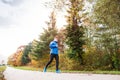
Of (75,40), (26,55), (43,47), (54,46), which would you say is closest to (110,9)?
(54,46)

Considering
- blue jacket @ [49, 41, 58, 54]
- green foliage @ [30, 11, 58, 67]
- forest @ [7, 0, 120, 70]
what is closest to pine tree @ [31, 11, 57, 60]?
green foliage @ [30, 11, 58, 67]

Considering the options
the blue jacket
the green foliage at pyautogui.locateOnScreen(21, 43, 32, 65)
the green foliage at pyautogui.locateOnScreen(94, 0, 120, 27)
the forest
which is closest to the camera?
the blue jacket

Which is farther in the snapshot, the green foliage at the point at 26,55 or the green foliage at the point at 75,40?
the green foliage at the point at 26,55

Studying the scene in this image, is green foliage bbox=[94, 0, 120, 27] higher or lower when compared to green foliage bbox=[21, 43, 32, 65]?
higher

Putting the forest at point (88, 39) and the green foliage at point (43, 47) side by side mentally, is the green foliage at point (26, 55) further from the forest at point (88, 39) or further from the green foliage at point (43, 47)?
the forest at point (88, 39)

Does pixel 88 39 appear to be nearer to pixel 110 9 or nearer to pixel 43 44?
Answer: pixel 110 9

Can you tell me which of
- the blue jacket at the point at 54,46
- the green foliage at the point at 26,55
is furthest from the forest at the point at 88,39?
the green foliage at the point at 26,55

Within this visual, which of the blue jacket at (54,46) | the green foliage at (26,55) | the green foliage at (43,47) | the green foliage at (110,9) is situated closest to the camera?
the blue jacket at (54,46)

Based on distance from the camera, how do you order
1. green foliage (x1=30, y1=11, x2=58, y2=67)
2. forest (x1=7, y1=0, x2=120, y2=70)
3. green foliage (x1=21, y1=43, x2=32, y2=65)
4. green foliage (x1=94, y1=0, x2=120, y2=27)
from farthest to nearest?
green foliage (x1=21, y1=43, x2=32, y2=65) → green foliage (x1=30, y1=11, x2=58, y2=67) → forest (x1=7, y1=0, x2=120, y2=70) → green foliage (x1=94, y1=0, x2=120, y2=27)

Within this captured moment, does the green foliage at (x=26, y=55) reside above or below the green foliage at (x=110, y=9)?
below

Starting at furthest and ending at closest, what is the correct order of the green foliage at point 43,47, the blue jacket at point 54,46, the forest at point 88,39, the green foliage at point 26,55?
the green foliage at point 26,55 < the green foliage at point 43,47 < the forest at point 88,39 < the blue jacket at point 54,46

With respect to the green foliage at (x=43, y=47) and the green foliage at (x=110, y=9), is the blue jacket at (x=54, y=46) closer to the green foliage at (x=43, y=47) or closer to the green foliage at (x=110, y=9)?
the green foliage at (x=110, y=9)

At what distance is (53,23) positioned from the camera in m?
42.2

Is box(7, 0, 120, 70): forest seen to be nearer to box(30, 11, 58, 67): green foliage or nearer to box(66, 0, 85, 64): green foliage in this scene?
box(66, 0, 85, 64): green foliage
